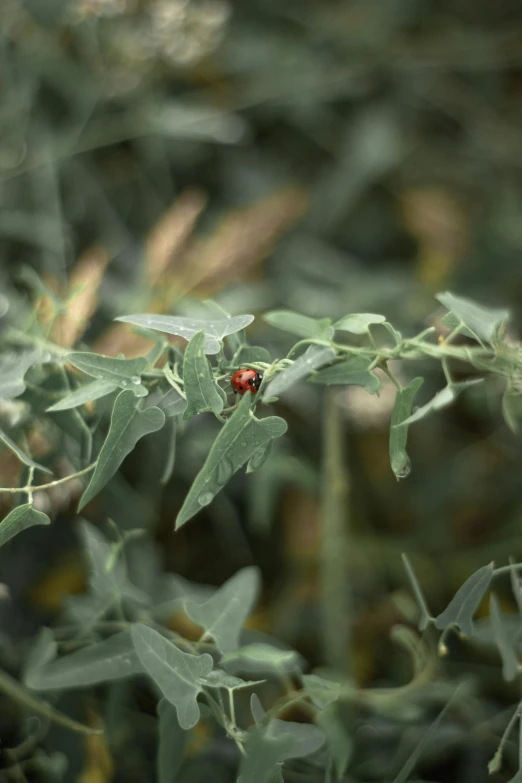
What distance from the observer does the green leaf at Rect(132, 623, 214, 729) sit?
1.29 ft

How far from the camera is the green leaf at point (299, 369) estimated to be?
13.9 inches

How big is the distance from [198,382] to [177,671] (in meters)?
0.17

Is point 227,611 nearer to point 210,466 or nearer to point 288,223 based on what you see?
point 210,466

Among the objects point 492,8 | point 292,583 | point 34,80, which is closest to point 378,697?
point 292,583

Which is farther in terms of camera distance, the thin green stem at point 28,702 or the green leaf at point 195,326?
the thin green stem at point 28,702

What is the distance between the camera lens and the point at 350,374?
383 millimetres

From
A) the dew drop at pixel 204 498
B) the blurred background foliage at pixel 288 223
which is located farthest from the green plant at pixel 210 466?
the blurred background foliage at pixel 288 223

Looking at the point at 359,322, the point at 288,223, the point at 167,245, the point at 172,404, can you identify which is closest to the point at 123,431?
the point at 172,404

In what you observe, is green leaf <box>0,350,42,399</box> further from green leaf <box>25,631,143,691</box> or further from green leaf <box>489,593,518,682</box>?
green leaf <box>489,593,518,682</box>

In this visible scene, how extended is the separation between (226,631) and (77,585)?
37 cm

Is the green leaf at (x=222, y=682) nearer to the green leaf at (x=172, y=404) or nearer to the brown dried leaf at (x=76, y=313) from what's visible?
the green leaf at (x=172, y=404)

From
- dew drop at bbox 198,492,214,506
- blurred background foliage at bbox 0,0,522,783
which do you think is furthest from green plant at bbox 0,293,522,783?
blurred background foliage at bbox 0,0,522,783

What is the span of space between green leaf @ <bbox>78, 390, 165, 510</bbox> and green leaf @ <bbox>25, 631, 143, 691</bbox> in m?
0.15

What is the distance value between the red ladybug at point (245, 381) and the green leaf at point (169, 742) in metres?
0.21
